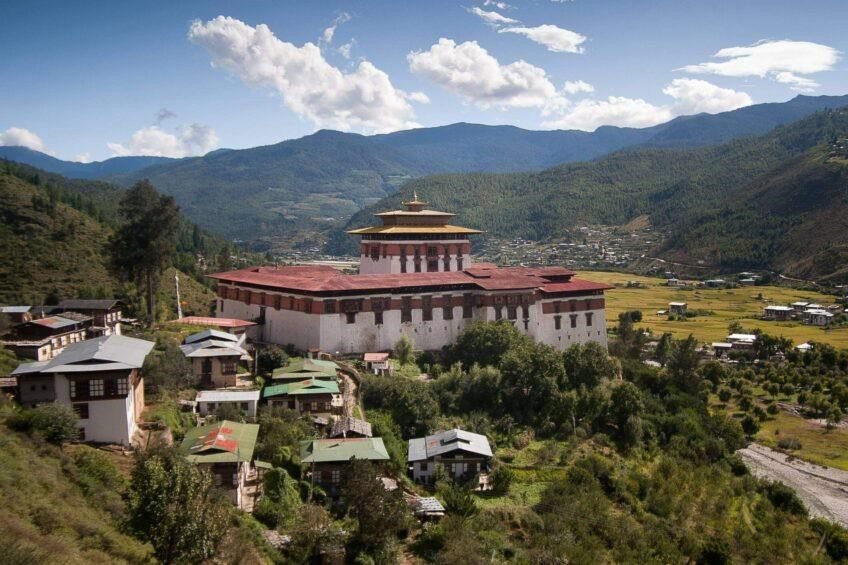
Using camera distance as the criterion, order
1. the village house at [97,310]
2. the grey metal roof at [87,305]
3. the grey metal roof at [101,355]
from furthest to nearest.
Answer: the grey metal roof at [87,305] → the village house at [97,310] → the grey metal roof at [101,355]

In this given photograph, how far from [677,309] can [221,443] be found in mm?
Result: 85133

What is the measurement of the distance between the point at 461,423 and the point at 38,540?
1023 inches

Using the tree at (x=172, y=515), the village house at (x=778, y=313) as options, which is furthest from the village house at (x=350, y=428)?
the village house at (x=778, y=313)

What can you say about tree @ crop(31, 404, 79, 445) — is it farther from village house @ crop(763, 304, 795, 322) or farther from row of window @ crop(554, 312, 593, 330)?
village house @ crop(763, 304, 795, 322)

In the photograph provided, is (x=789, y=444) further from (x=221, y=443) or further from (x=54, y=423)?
(x=54, y=423)

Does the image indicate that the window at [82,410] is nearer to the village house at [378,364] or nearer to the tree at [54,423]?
the tree at [54,423]

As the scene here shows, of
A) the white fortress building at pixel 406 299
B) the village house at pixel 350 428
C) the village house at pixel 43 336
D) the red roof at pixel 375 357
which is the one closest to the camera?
the village house at pixel 350 428

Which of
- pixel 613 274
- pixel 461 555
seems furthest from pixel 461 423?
pixel 613 274

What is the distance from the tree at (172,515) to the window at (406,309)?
91.7ft

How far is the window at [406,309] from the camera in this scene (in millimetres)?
48531

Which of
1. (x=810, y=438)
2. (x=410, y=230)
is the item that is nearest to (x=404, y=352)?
(x=410, y=230)

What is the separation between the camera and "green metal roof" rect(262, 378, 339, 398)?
36500mm

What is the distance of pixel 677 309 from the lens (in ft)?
335

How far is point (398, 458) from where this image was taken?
113 feet
